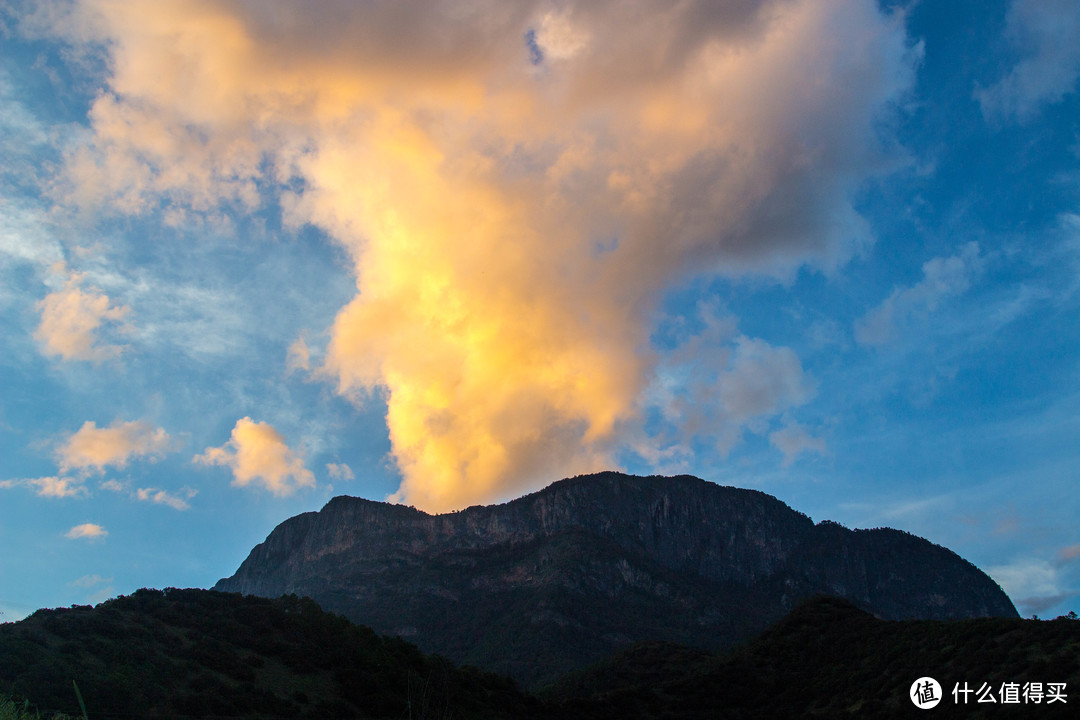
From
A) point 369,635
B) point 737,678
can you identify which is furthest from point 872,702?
point 369,635

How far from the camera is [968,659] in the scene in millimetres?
66625

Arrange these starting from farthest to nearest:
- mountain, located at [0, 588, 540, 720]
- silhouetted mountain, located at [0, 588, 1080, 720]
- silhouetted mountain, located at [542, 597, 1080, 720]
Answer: silhouetted mountain, located at [542, 597, 1080, 720], silhouetted mountain, located at [0, 588, 1080, 720], mountain, located at [0, 588, 540, 720]

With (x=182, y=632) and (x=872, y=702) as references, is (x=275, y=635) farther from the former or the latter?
(x=872, y=702)

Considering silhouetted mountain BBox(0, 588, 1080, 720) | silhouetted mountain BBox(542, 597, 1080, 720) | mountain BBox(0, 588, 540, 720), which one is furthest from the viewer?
silhouetted mountain BBox(542, 597, 1080, 720)

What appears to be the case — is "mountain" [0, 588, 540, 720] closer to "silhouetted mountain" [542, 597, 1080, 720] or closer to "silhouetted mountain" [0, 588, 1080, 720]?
"silhouetted mountain" [0, 588, 1080, 720]

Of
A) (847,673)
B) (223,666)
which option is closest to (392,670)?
(223,666)

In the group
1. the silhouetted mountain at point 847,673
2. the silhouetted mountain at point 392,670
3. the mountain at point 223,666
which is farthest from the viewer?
the silhouetted mountain at point 847,673

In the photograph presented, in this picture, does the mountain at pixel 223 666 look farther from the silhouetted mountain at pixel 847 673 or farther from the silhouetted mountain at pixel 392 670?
the silhouetted mountain at pixel 847 673

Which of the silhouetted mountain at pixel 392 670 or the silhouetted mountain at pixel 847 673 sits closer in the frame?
the silhouetted mountain at pixel 392 670

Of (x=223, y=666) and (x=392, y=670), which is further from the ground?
(x=223, y=666)

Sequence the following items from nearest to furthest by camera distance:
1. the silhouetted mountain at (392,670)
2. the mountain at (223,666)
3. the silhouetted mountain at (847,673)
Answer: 1. the mountain at (223,666)
2. the silhouetted mountain at (392,670)
3. the silhouetted mountain at (847,673)

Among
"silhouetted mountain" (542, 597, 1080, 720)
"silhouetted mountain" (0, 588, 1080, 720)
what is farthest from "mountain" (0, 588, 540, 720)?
"silhouetted mountain" (542, 597, 1080, 720)

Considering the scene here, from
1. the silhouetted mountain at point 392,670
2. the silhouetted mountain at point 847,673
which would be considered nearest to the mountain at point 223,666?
the silhouetted mountain at point 392,670

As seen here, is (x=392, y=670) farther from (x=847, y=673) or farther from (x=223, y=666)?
(x=847, y=673)
